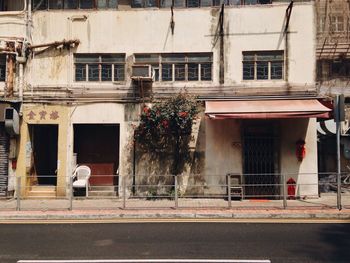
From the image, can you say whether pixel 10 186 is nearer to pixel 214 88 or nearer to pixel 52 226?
pixel 52 226

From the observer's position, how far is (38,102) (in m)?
16.0

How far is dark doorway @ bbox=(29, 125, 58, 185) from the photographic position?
16.5 metres

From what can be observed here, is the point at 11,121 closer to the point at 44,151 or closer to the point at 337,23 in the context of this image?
the point at 44,151

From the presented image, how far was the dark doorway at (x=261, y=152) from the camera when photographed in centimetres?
1554

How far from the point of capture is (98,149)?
54.9 ft

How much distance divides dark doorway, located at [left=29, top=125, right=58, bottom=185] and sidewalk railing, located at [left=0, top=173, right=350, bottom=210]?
52 cm

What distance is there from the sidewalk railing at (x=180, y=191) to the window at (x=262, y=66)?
12.7 ft

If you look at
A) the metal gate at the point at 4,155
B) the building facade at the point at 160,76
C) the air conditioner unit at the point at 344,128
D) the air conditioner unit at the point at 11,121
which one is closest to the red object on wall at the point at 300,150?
the building facade at the point at 160,76

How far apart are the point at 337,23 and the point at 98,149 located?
1357 centimetres

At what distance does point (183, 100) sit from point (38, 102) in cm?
576

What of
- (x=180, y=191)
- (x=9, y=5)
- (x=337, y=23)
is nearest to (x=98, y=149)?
(x=180, y=191)

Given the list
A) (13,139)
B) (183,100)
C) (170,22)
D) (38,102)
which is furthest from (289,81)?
(13,139)

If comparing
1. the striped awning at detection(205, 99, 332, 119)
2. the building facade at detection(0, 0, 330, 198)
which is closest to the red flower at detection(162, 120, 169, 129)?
the building facade at detection(0, 0, 330, 198)

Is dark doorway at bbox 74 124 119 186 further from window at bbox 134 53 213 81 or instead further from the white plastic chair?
window at bbox 134 53 213 81
